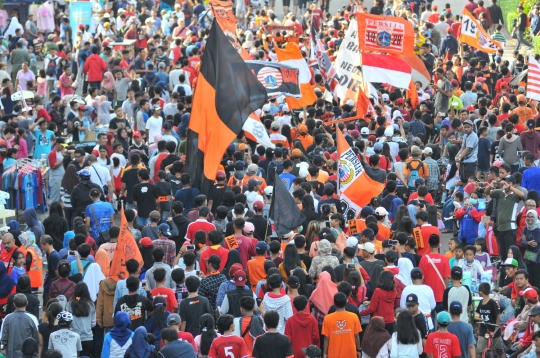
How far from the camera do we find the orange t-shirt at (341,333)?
11.9 metres

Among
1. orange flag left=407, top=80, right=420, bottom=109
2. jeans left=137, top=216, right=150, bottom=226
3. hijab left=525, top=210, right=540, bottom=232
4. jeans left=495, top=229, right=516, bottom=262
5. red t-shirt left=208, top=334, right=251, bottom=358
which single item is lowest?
orange flag left=407, top=80, right=420, bottom=109

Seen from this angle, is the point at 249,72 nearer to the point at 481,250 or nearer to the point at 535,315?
the point at 481,250

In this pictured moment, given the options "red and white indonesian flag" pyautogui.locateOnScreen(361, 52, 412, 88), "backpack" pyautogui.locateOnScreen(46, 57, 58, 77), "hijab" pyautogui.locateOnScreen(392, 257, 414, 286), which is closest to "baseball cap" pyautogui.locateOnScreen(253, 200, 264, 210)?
"hijab" pyautogui.locateOnScreen(392, 257, 414, 286)

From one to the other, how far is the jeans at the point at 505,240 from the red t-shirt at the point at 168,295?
5.90 metres

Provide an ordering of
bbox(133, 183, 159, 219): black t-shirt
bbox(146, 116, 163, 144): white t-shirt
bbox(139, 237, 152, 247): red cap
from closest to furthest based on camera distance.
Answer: bbox(139, 237, 152, 247): red cap
bbox(133, 183, 159, 219): black t-shirt
bbox(146, 116, 163, 144): white t-shirt

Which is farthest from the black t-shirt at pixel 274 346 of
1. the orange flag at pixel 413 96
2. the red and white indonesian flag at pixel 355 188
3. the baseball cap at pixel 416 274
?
the orange flag at pixel 413 96

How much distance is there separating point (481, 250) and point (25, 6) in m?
24.3

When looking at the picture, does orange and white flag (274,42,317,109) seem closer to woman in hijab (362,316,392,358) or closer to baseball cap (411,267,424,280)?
baseball cap (411,267,424,280)

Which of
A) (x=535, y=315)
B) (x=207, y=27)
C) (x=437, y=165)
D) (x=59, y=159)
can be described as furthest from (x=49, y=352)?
(x=207, y=27)

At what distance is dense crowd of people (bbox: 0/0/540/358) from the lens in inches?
472

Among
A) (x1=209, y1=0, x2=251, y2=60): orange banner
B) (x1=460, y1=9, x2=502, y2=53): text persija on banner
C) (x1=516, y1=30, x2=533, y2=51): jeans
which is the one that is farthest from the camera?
(x1=516, y1=30, x2=533, y2=51): jeans

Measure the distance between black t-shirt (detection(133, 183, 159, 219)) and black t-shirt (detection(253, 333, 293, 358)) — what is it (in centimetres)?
531

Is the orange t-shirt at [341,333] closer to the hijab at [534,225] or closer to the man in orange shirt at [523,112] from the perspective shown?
the hijab at [534,225]

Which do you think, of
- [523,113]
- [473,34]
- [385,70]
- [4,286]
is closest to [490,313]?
[4,286]
